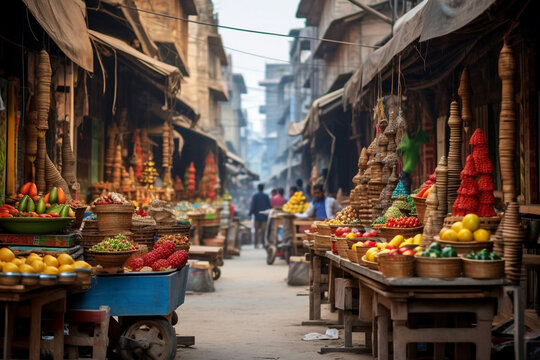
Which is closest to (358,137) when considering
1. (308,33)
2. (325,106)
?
(325,106)

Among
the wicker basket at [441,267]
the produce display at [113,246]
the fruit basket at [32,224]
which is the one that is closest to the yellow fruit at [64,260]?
the produce display at [113,246]

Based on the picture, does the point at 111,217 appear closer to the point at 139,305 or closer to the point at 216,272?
the point at 139,305

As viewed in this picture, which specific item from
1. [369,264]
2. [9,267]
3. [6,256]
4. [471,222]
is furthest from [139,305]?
[471,222]

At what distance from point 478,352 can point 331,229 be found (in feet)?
14.1

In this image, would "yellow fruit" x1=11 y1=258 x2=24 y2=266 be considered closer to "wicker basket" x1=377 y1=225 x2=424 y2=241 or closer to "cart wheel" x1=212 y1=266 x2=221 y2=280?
"wicker basket" x1=377 y1=225 x2=424 y2=241

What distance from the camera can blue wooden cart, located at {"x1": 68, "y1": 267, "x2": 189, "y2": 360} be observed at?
6.57 m

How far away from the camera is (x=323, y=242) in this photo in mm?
9648

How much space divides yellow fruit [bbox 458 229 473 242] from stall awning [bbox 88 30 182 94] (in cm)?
718

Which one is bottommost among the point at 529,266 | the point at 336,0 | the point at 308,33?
the point at 529,266

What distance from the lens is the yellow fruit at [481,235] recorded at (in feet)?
19.0

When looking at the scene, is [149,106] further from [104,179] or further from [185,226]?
[185,226]

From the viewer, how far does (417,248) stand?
5.86 meters

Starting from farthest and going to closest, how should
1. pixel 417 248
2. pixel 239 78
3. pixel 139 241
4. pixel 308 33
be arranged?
pixel 239 78
pixel 308 33
pixel 139 241
pixel 417 248

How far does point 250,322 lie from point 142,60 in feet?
16.9
